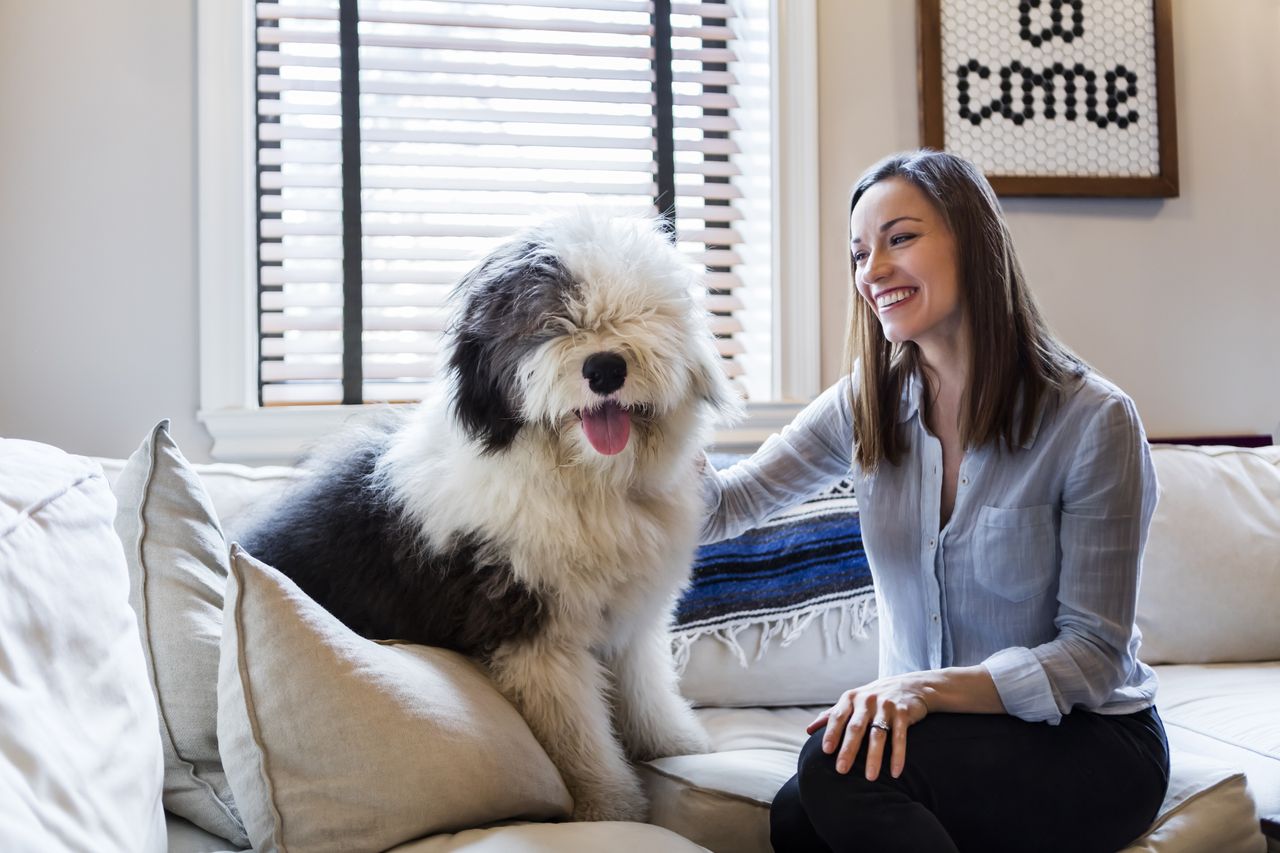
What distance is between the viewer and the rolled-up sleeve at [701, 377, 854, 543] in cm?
175

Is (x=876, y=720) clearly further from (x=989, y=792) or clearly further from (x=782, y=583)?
(x=782, y=583)

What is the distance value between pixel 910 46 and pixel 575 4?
0.92m

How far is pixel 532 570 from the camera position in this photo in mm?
1383

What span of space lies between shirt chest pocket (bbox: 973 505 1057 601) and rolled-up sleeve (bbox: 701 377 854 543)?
0.33 m

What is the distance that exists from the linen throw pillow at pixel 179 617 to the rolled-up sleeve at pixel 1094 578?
3.28 ft

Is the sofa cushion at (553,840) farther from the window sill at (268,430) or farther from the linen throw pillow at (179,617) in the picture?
the window sill at (268,430)

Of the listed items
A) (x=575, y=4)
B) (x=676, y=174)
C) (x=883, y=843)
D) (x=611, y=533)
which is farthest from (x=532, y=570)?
(x=575, y=4)

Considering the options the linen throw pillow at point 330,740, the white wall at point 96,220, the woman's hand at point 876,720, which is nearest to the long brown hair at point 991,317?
the woman's hand at point 876,720

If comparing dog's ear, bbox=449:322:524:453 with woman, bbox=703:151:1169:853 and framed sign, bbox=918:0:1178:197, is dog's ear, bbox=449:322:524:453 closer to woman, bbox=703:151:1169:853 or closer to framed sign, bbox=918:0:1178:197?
→ woman, bbox=703:151:1169:853

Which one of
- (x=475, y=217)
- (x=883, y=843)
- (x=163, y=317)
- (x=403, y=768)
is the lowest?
(x=883, y=843)

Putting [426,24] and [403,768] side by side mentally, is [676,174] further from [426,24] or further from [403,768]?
[403,768]

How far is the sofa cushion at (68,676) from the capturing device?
723 millimetres

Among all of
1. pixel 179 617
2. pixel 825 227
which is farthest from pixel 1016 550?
pixel 825 227

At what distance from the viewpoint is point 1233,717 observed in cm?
179
